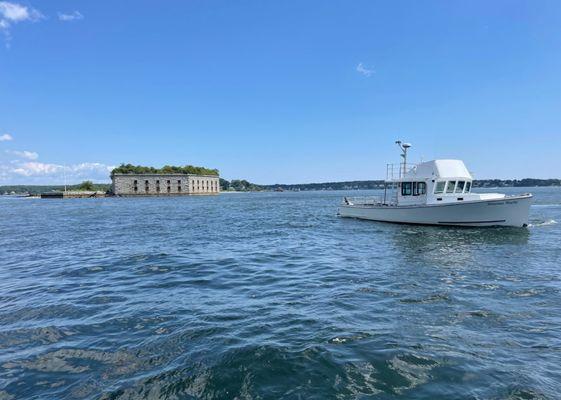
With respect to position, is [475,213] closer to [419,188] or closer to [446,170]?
[446,170]

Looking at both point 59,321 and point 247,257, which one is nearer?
point 59,321

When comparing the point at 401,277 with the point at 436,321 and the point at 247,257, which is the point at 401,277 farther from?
the point at 247,257

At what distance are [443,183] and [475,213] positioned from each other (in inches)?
126

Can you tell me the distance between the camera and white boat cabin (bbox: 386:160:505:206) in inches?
1113

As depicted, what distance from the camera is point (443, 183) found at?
2853cm

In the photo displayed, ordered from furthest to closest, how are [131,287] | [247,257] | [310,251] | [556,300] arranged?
[310,251]
[247,257]
[131,287]
[556,300]

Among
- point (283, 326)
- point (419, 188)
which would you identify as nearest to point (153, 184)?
point (419, 188)

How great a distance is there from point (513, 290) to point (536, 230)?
1872 cm

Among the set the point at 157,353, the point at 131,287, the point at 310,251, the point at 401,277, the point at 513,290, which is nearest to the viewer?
the point at 157,353

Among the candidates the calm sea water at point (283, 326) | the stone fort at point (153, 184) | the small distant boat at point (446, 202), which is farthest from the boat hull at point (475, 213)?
the stone fort at point (153, 184)

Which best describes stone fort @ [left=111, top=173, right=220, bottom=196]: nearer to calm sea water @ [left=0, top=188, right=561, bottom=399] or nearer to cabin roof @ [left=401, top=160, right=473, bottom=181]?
cabin roof @ [left=401, top=160, right=473, bottom=181]

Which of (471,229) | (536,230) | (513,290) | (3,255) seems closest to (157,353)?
(513,290)

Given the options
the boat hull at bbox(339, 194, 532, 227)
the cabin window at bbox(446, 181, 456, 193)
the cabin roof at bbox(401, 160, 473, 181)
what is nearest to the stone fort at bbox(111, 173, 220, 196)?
the boat hull at bbox(339, 194, 532, 227)

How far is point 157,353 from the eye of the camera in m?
7.05
